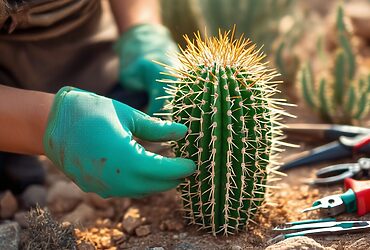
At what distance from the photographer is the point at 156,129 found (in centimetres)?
184

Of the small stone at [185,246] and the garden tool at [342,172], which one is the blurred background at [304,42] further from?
the small stone at [185,246]

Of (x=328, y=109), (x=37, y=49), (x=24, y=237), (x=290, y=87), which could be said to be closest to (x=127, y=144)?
(x=24, y=237)

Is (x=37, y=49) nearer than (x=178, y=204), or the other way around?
(x=178, y=204)

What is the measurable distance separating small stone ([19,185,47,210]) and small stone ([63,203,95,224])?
0.16 meters

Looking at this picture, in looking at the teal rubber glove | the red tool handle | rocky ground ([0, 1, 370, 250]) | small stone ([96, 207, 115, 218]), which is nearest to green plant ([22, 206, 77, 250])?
rocky ground ([0, 1, 370, 250])

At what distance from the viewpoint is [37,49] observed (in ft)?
8.65

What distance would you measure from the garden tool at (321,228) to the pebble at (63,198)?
0.83 meters

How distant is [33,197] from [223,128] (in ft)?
3.20

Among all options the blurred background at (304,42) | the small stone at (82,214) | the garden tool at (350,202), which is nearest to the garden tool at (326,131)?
the blurred background at (304,42)

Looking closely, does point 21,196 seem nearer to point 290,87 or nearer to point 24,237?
point 24,237

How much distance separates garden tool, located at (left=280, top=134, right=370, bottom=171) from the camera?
7.49ft

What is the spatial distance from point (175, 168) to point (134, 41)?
0.94m

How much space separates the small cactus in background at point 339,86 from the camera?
8.99 feet

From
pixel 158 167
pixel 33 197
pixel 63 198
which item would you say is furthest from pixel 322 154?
pixel 33 197
